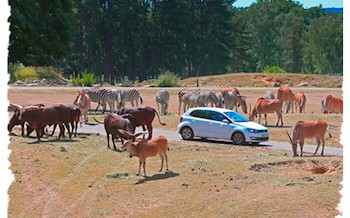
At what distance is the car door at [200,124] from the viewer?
96.4 feet

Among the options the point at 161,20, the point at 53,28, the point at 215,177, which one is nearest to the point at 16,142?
the point at 215,177

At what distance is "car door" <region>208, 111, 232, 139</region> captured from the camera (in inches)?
1131

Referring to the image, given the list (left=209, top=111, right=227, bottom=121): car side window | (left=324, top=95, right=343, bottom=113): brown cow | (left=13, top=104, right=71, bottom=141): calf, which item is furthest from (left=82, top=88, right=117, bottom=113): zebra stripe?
(left=13, top=104, right=71, bottom=141): calf

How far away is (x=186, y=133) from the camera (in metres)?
29.8

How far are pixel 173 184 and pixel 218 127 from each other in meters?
10.5

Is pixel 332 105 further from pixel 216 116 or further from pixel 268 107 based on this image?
pixel 216 116

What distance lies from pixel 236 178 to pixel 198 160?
344 centimetres

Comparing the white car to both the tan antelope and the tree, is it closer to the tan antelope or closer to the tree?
the tree

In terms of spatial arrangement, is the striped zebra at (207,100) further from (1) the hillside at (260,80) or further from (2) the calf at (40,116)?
(1) the hillside at (260,80)

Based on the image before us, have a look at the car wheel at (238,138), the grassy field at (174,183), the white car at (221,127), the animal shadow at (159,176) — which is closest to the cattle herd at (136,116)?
the animal shadow at (159,176)

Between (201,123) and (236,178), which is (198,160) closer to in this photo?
(236,178)

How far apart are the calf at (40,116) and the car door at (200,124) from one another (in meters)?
5.77

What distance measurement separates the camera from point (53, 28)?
44062mm

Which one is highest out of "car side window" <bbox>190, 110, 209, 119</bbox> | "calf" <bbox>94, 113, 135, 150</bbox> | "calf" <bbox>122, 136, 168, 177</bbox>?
"car side window" <bbox>190, 110, 209, 119</bbox>
